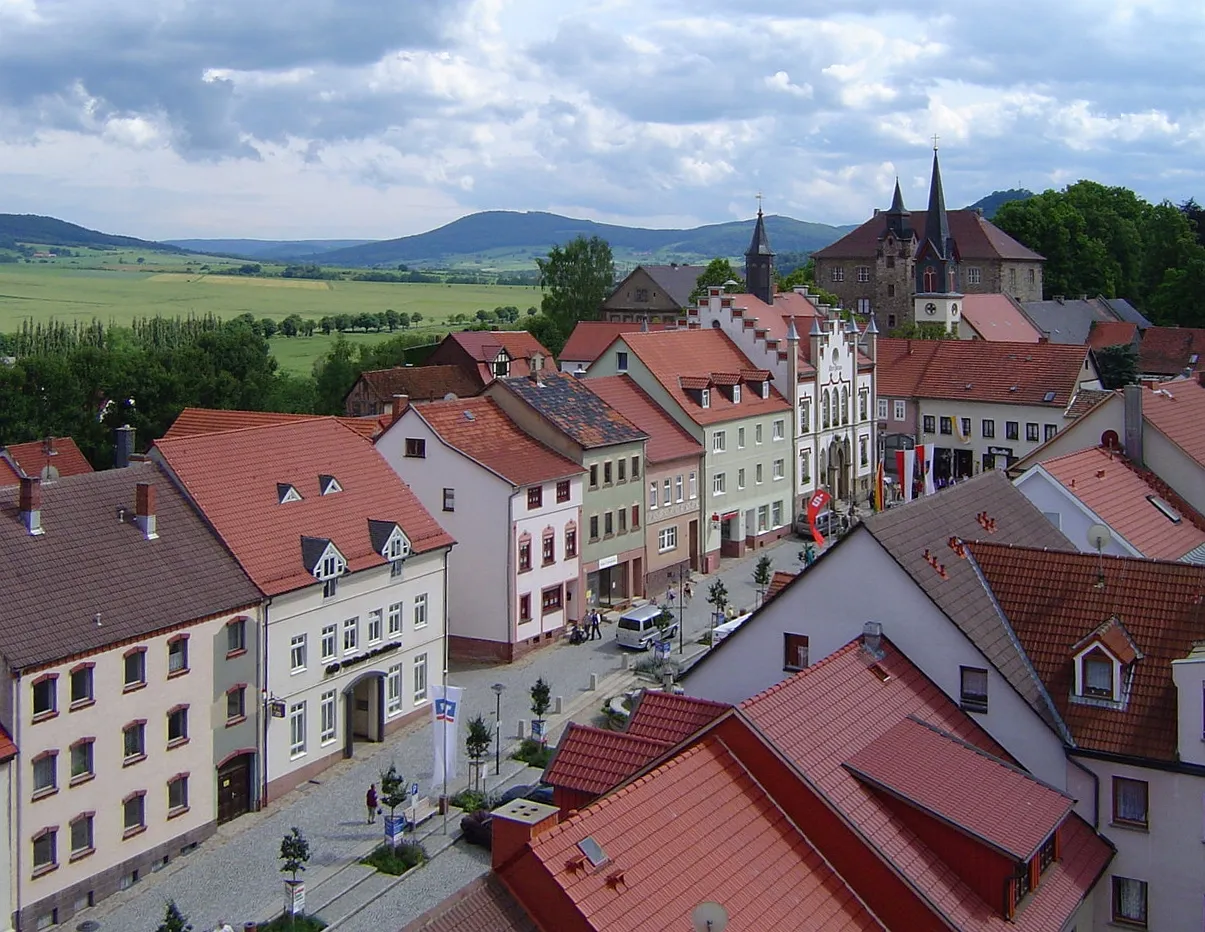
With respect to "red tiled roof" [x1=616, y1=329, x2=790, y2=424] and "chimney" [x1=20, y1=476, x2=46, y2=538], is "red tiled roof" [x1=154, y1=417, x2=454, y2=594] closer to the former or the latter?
"chimney" [x1=20, y1=476, x2=46, y2=538]

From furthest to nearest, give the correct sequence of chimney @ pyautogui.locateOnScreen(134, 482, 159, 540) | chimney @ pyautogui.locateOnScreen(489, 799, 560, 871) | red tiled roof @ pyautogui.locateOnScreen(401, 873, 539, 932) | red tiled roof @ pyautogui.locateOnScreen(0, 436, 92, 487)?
1. red tiled roof @ pyautogui.locateOnScreen(0, 436, 92, 487)
2. chimney @ pyautogui.locateOnScreen(134, 482, 159, 540)
3. chimney @ pyautogui.locateOnScreen(489, 799, 560, 871)
4. red tiled roof @ pyautogui.locateOnScreen(401, 873, 539, 932)

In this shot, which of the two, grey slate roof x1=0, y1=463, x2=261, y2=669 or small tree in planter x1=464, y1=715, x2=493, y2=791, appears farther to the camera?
small tree in planter x1=464, y1=715, x2=493, y2=791

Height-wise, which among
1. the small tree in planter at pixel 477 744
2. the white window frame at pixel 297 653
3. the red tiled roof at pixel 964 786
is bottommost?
the small tree in planter at pixel 477 744

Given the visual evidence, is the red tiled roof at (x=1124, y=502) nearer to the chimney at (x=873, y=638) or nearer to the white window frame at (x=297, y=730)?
the chimney at (x=873, y=638)

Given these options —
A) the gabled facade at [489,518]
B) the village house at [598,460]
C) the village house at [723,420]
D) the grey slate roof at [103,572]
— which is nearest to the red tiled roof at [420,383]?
the village house at [723,420]

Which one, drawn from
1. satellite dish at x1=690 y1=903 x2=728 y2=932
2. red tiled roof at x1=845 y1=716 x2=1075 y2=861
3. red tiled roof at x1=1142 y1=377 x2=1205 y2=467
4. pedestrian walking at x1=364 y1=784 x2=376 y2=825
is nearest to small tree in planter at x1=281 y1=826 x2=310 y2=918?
pedestrian walking at x1=364 y1=784 x2=376 y2=825

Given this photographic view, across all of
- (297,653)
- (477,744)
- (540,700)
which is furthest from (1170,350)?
(297,653)

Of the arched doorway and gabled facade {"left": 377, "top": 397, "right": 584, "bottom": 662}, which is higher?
gabled facade {"left": 377, "top": 397, "right": 584, "bottom": 662}
